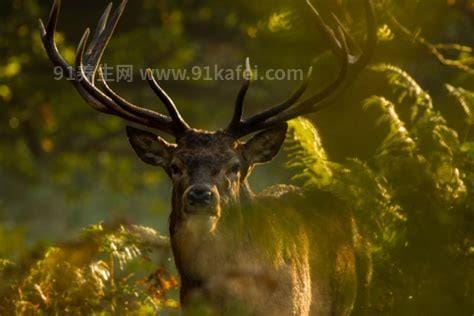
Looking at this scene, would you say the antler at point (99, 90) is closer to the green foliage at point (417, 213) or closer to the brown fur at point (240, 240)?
the brown fur at point (240, 240)

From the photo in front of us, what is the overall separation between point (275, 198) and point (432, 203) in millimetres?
892

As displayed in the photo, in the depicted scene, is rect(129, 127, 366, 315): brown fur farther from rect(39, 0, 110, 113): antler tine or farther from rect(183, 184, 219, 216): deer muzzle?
rect(39, 0, 110, 113): antler tine

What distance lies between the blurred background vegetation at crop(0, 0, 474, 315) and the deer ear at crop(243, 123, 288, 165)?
74 centimetres

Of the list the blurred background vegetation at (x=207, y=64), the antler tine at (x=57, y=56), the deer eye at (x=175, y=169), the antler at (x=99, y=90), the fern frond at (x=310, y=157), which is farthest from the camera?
the blurred background vegetation at (x=207, y=64)

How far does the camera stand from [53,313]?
9.25 meters

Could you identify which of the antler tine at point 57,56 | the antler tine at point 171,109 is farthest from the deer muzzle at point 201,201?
the antler tine at point 57,56

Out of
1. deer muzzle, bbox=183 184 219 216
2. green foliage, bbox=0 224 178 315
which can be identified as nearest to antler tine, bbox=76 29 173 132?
deer muzzle, bbox=183 184 219 216

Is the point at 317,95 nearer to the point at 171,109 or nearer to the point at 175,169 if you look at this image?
the point at 171,109

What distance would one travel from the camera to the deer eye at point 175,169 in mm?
8781

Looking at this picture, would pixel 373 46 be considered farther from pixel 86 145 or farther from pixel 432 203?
pixel 86 145

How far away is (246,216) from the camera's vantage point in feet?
28.8

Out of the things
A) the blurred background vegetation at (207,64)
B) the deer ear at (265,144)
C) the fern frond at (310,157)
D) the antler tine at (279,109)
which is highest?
the antler tine at (279,109)

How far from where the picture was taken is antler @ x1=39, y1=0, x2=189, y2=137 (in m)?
9.05

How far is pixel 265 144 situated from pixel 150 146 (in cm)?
66
